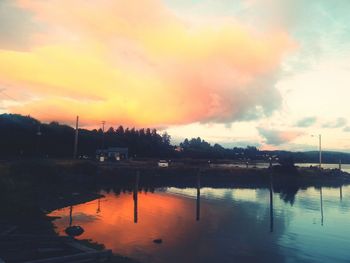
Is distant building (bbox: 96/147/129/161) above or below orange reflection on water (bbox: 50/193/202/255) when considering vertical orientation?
above

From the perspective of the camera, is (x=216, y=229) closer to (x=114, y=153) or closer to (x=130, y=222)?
(x=130, y=222)

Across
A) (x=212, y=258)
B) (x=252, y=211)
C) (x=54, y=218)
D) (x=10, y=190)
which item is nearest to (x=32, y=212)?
(x=54, y=218)

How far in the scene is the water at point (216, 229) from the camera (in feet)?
88.5

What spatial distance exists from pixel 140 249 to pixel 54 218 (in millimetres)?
14280

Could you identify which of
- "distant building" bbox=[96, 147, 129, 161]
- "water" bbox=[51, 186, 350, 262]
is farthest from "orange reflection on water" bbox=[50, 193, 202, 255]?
Answer: "distant building" bbox=[96, 147, 129, 161]

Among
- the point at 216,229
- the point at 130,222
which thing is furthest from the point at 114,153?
the point at 216,229

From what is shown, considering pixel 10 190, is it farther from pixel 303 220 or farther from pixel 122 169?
pixel 122 169

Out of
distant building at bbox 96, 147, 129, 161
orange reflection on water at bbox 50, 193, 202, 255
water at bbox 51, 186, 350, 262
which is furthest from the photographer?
distant building at bbox 96, 147, 129, 161

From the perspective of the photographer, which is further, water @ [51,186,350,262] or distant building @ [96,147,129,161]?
distant building @ [96,147,129,161]

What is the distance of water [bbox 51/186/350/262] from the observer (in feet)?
88.5

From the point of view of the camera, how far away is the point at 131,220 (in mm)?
40094

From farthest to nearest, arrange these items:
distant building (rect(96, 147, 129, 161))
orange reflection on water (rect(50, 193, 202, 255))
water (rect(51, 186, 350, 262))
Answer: distant building (rect(96, 147, 129, 161)), orange reflection on water (rect(50, 193, 202, 255)), water (rect(51, 186, 350, 262))

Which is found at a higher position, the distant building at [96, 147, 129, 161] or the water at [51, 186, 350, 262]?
the distant building at [96, 147, 129, 161]

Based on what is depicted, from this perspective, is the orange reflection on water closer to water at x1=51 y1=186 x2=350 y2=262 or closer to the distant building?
water at x1=51 y1=186 x2=350 y2=262
